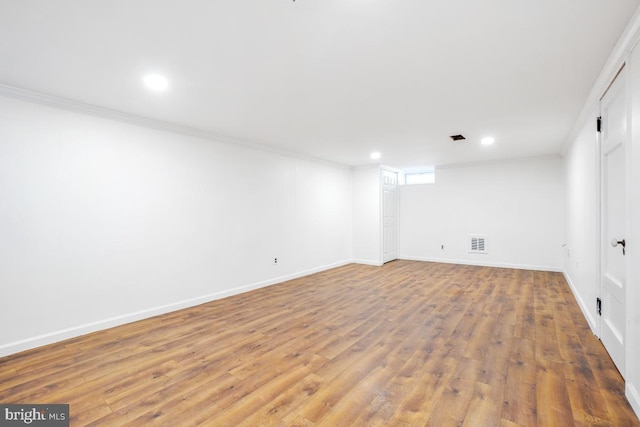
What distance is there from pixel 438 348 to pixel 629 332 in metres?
1.29

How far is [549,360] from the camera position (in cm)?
244

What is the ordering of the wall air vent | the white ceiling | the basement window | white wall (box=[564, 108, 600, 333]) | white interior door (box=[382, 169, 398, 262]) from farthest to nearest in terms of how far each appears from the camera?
the basement window
white interior door (box=[382, 169, 398, 262])
the wall air vent
white wall (box=[564, 108, 600, 333])
the white ceiling

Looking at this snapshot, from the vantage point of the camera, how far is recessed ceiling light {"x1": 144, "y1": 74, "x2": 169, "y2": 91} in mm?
2500

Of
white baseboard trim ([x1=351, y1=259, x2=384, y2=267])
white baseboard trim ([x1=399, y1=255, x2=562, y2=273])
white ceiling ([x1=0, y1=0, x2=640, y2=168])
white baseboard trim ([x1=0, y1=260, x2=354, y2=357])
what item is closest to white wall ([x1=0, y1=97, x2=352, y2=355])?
white baseboard trim ([x1=0, y1=260, x2=354, y2=357])

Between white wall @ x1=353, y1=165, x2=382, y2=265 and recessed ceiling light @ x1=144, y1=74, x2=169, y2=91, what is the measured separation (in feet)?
16.6

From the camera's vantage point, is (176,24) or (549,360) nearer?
(176,24)

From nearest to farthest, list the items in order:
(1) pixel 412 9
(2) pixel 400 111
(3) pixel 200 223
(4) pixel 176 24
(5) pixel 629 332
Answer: (1) pixel 412 9 → (4) pixel 176 24 → (5) pixel 629 332 → (2) pixel 400 111 → (3) pixel 200 223

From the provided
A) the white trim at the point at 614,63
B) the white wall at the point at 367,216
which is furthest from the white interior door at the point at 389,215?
the white trim at the point at 614,63

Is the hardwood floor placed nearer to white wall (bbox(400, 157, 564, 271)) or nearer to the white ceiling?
the white ceiling

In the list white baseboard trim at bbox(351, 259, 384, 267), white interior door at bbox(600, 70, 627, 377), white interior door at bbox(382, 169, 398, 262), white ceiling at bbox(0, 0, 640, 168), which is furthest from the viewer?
white interior door at bbox(382, 169, 398, 262)

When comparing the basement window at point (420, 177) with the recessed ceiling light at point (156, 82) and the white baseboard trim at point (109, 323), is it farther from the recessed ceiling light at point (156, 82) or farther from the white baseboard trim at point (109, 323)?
the recessed ceiling light at point (156, 82)

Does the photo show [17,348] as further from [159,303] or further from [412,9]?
[412,9]

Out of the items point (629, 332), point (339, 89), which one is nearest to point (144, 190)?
point (339, 89)

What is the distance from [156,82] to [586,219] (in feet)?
15.2
